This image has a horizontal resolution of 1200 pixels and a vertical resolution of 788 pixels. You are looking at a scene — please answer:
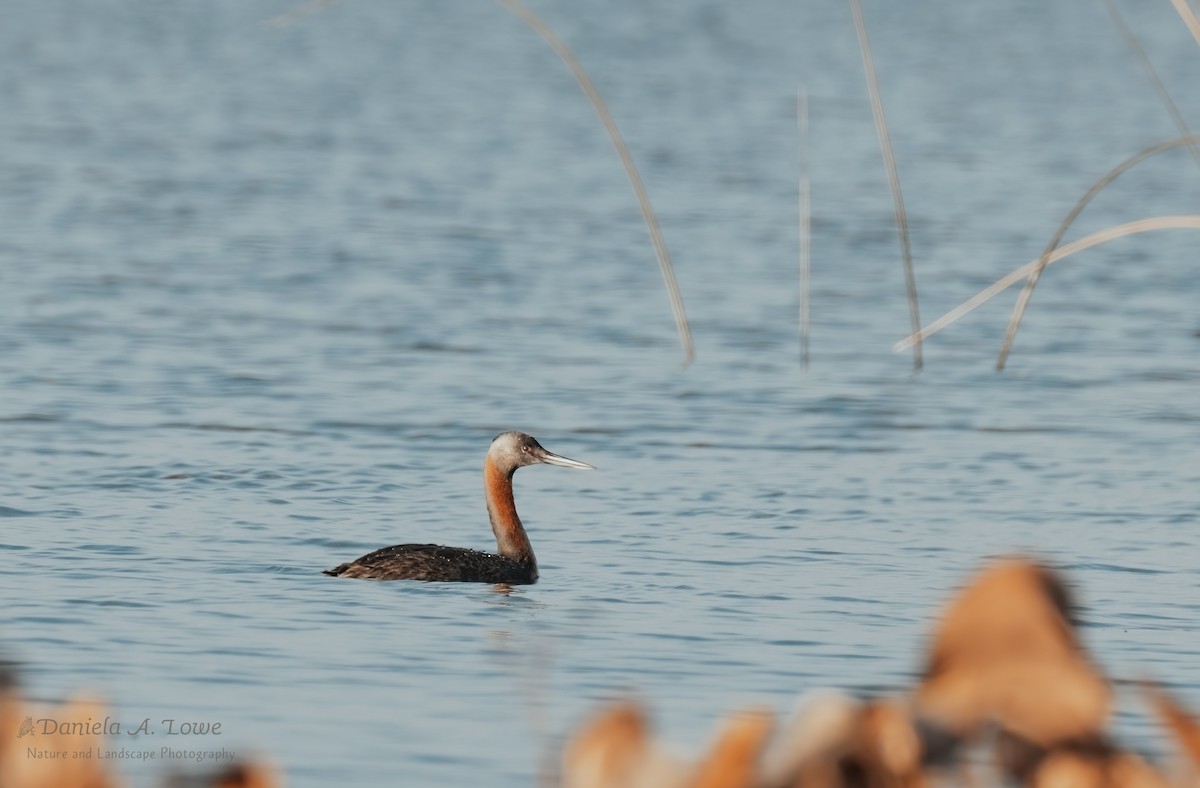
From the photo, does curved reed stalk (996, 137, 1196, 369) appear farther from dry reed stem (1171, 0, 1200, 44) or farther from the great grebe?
the great grebe

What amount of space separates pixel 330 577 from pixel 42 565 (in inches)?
43.4

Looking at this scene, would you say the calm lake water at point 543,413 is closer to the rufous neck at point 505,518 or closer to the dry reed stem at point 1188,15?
the rufous neck at point 505,518

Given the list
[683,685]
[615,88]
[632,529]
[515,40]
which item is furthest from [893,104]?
[683,685]

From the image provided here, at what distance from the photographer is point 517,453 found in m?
9.92

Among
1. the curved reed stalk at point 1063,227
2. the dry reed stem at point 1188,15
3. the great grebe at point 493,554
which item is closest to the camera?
the dry reed stem at point 1188,15

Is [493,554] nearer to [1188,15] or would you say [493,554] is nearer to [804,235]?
[804,235]

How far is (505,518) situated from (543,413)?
11.0ft

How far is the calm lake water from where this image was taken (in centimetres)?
722

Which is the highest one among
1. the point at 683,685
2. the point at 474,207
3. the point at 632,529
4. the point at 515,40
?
the point at 683,685

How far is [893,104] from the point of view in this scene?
33438 millimetres

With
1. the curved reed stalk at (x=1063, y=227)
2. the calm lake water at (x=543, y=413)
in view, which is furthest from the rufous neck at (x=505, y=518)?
the curved reed stalk at (x=1063, y=227)

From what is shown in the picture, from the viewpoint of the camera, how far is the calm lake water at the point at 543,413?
7.22 meters

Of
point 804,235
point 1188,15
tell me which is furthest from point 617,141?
point 1188,15

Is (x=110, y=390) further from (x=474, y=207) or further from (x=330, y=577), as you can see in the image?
(x=474, y=207)
